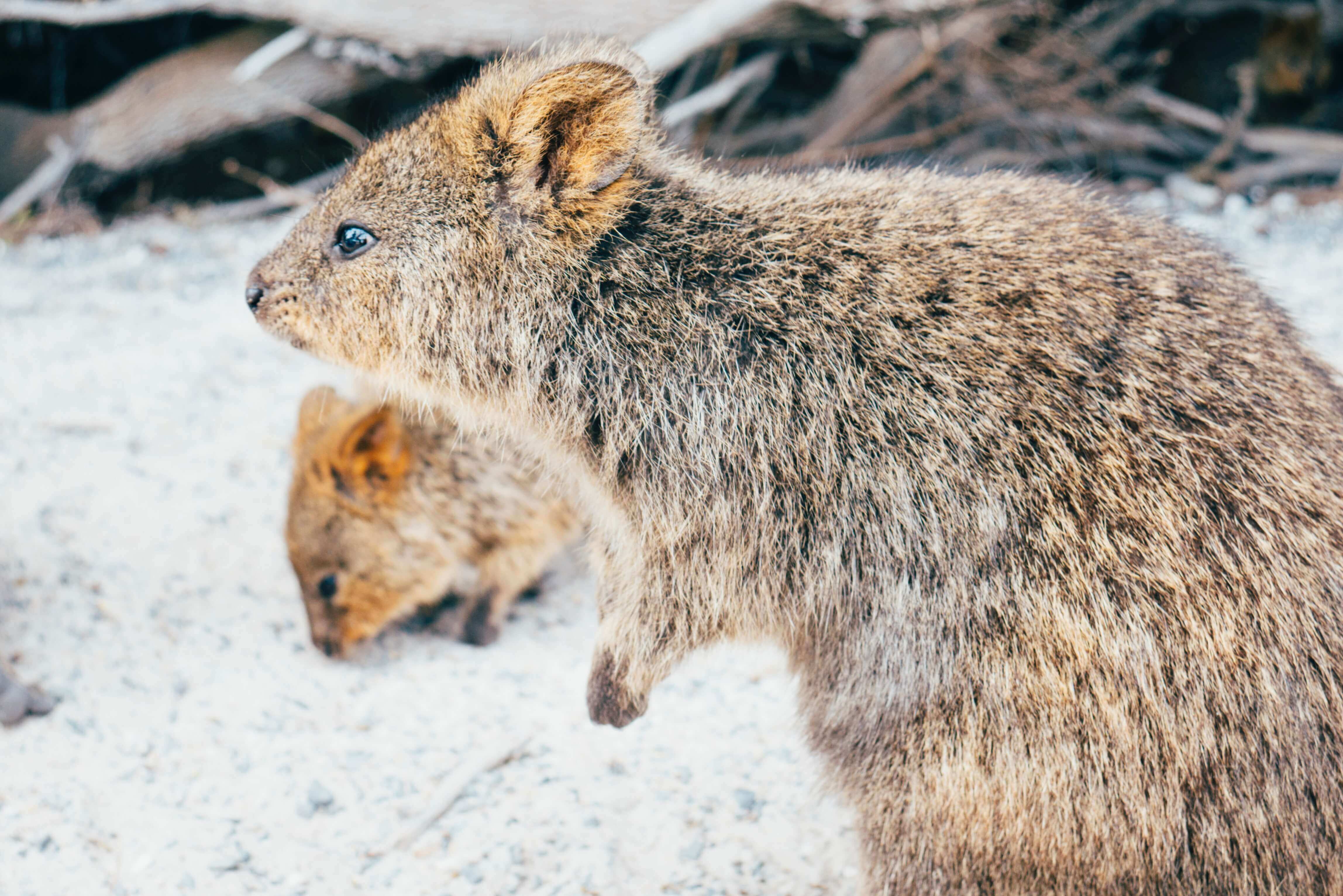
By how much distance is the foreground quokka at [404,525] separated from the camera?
Answer: 388 cm

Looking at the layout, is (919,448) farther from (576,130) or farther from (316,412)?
(316,412)

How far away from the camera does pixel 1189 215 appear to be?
777 cm

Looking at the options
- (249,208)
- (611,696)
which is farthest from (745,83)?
(611,696)

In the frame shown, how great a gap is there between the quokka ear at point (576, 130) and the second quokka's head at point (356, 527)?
4.56 ft

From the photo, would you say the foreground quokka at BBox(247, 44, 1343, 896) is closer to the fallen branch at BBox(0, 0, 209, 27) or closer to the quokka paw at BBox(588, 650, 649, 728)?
the quokka paw at BBox(588, 650, 649, 728)

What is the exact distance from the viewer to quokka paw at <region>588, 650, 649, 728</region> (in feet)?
9.31

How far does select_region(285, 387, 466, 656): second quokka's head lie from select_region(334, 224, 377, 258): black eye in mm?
936

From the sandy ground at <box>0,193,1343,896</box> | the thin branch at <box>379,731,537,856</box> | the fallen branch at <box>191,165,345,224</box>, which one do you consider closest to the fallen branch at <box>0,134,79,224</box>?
the fallen branch at <box>191,165,345,224</box>

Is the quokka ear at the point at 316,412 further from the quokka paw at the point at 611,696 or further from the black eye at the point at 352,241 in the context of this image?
the quokka paw at the point at 611,696

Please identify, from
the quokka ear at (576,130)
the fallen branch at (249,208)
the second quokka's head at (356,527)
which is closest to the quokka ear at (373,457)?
the second quokka's head at (356,527)

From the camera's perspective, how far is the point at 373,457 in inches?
155

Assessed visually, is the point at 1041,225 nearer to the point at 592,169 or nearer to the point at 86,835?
the point at 592,169

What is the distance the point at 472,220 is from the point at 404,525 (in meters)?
1.60

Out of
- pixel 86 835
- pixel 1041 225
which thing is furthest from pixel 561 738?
pixel 1041 225
